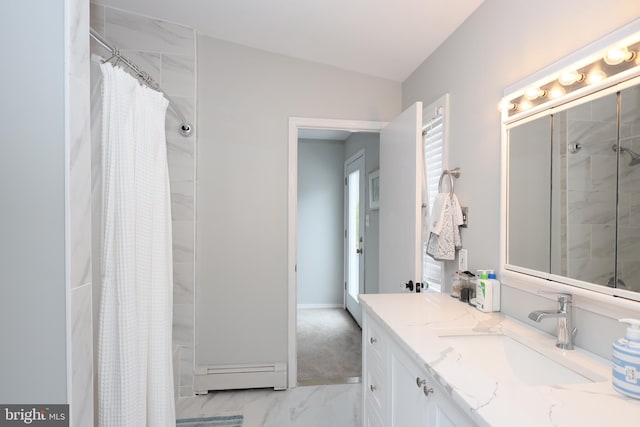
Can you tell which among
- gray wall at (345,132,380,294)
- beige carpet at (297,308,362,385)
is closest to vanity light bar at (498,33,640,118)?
gray wall at (345,132,380,294)

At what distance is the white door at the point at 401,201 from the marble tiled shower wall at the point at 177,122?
1401 mm

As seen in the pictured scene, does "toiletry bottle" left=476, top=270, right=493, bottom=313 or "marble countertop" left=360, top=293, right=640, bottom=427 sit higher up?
"toiletry bottle" left=476, top=270, right=493, bottom=313

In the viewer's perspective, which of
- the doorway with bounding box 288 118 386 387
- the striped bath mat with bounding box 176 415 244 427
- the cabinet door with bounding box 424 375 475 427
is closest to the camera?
the cabinet door with bounding box 424 375 475 427

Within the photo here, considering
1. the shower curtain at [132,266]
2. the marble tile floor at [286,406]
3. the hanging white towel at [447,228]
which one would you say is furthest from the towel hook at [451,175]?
the marble tile floor at [286,406]

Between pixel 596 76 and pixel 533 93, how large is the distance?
Answer: 0.28m

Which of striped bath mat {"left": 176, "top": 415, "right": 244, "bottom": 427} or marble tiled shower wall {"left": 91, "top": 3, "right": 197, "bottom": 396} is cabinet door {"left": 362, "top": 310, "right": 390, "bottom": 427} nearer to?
striped bath mat {"left": 176, "top": 415, "right": 244, "bottom": 427}

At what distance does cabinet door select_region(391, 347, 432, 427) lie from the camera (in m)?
1.11

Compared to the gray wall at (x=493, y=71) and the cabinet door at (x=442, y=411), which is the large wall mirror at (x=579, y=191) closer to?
the gray wall at (x=493, y=71)

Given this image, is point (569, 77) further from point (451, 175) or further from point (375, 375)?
point (375, 375)

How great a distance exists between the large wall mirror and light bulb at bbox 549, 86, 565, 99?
39 mm

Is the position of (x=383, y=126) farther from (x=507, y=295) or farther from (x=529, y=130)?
(x=507, y=295)

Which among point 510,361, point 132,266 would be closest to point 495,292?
point 510,361

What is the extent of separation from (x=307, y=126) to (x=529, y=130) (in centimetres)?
168

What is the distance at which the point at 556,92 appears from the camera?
129cm
